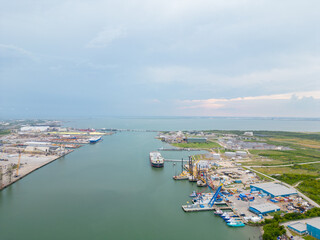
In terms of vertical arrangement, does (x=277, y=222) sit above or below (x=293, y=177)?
below

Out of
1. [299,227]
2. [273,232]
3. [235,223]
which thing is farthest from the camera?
[235,223]

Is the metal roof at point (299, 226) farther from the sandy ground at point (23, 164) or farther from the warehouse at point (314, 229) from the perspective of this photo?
the sandy ground at point (23, 164)

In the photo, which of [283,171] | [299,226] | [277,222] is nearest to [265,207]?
[277,222]

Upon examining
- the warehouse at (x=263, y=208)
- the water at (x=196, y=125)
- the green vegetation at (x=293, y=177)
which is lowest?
the warehouse at (x=263, y=208)

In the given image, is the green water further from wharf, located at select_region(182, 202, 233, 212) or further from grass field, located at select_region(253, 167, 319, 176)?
grass field, located at select_region(253, 167, 319, 176)

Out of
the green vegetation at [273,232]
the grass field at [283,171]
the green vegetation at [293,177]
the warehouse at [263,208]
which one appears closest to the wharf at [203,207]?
the warehouse at [263,208]

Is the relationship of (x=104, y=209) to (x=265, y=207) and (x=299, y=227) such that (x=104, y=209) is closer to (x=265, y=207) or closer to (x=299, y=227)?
(x=265, y=207)

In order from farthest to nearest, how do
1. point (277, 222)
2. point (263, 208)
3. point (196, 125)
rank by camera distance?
point (196, 125), point (263, 208), point (277, 222)

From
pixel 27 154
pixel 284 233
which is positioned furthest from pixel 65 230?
pixel 27 154
